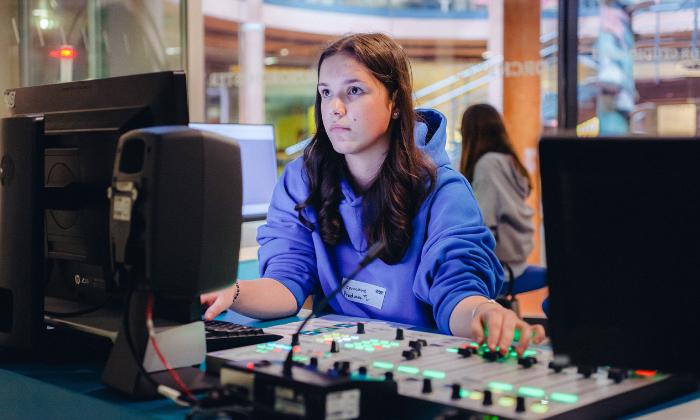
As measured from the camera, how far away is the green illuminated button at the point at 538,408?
764mm

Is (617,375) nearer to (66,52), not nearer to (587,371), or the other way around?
(587,371)

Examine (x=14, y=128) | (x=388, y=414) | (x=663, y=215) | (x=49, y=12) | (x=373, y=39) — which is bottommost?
(x=388, y=414)

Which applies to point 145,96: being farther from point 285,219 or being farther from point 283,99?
point 283,99

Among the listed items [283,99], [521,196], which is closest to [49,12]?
[283,99]

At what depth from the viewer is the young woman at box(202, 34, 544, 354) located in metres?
1.47

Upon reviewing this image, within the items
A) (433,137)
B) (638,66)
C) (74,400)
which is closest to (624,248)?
(74,400)

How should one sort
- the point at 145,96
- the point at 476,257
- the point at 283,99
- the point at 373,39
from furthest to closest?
the point at 283,99
the point at 373,39
the point at 476,257
the point at 145,96

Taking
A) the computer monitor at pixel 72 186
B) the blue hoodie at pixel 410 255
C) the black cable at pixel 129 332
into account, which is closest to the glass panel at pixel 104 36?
the blue hoodie at pixel 410 255

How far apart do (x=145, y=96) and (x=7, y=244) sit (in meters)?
0.38

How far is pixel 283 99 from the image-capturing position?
550 centimetres

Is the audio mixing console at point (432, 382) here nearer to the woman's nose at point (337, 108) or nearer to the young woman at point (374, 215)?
the young woman at point (374, 215)

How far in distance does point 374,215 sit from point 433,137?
0.95 feet

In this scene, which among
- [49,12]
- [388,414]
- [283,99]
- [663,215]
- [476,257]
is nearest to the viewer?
[663,215]

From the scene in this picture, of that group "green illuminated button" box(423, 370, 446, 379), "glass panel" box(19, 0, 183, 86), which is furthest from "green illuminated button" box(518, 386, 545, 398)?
"glass panel" box(19, 0, 183, 86)
